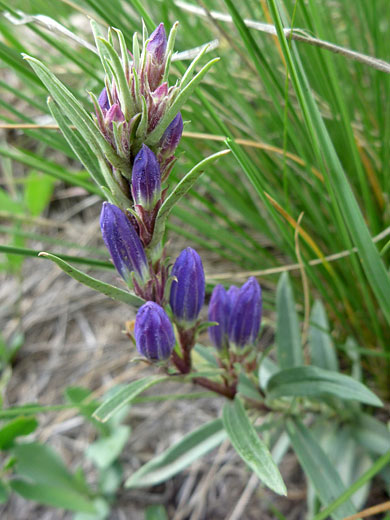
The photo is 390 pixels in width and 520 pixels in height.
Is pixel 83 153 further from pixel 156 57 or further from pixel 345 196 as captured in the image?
pixel 345 196

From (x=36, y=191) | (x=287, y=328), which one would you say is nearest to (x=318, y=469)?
(x=287, y=328)

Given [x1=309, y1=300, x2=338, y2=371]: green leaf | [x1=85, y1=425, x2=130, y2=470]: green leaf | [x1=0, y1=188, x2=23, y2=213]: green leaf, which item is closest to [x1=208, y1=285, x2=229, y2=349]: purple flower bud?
[x1=309, y1=300, x2=338, y2=371]: green leaf

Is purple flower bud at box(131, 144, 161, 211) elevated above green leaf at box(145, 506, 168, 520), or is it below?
above

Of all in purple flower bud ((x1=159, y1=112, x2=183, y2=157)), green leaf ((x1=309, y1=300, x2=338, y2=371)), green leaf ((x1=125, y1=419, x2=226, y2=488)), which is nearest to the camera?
purple flower bud ((x1=159, y1=112, x2=183, y2=157))

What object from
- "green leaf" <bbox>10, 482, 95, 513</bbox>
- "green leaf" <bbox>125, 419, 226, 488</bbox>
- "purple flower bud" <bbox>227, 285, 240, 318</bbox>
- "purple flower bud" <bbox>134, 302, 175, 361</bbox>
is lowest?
"green leaf" <bbox>10, 482, 95, 513</bbox>

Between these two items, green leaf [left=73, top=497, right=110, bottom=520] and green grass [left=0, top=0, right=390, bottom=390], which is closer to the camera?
green grass [left=0, top=0, right=390, bottom=390]

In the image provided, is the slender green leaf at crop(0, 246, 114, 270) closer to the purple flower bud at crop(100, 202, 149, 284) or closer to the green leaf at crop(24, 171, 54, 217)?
the purple flower bud at crop(100, 202, 149, 284)

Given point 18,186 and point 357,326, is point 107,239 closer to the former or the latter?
point 357,326
